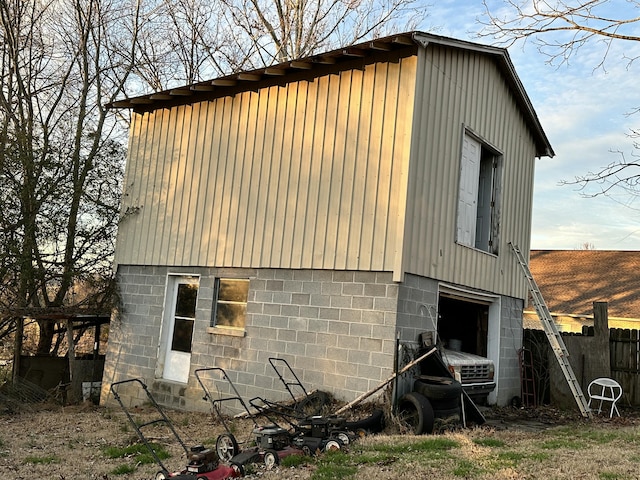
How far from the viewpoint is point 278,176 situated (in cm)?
1016

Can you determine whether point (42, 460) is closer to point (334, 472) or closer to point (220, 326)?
point (334, 472)

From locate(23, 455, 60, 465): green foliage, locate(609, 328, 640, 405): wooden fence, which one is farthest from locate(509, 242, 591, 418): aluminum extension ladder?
locate(23, 455, 60, 465): green foliage

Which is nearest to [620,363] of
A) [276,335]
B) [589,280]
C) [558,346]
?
[558,346]

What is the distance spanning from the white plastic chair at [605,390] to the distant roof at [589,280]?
27.0 feet

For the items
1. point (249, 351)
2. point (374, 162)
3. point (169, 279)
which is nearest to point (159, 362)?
point (169, 279)

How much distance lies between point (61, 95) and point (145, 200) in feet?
18.6

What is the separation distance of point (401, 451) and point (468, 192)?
215 inches

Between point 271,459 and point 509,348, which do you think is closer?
point 271,459

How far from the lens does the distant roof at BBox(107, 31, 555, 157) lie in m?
8.98

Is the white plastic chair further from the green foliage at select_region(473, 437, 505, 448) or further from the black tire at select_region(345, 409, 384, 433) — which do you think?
the black tire at select_region(345, 409, 384, 433)

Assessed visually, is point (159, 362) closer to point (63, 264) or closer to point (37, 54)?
point (63, 264)

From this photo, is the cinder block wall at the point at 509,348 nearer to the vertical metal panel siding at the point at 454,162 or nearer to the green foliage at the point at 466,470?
the vertical metal panel siding at the point at 454,162

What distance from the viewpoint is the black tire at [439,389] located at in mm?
8266

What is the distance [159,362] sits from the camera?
1127 cm
